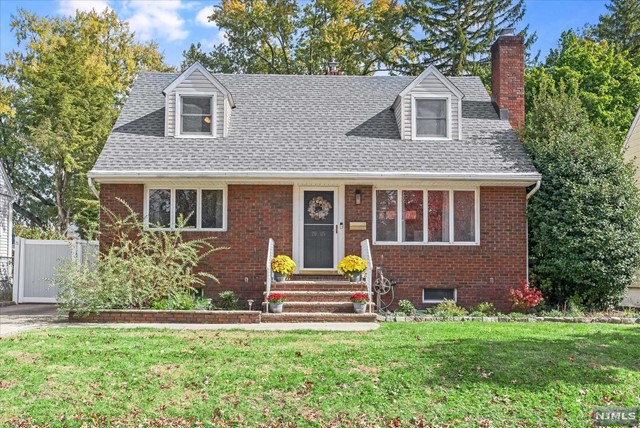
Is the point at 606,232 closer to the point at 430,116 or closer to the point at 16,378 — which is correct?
the point at 430,116

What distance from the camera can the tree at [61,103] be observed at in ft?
77.5

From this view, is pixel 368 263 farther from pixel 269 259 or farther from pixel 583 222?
pixel 583 222

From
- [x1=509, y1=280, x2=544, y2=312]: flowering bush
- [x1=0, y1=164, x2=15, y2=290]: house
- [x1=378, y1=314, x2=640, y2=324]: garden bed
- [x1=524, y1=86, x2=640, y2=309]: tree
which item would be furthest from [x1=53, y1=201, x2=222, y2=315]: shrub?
[x1=0, y1=164, x2=15, y2=290]: house

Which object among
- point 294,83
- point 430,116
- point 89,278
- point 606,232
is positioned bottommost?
point 89,278

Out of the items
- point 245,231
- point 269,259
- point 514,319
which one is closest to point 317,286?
point 269,259

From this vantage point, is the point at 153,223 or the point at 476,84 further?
the point at 476,84

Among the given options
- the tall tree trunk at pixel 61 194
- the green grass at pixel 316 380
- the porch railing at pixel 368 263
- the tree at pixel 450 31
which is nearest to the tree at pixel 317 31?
the tree at pixel 450 31

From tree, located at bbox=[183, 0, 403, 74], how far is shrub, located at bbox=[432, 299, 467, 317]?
18589 millimetres

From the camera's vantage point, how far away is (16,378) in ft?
24.7

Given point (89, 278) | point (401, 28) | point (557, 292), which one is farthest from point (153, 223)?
point (401, 28)

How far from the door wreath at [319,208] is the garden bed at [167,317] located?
3431mm

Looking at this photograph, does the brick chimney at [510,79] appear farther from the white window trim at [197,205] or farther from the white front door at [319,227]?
the white window trim at [197,205]

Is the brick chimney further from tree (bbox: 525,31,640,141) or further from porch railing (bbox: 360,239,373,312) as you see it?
tree (bbox: 525,31,640,141)

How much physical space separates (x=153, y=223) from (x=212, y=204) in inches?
56.0
